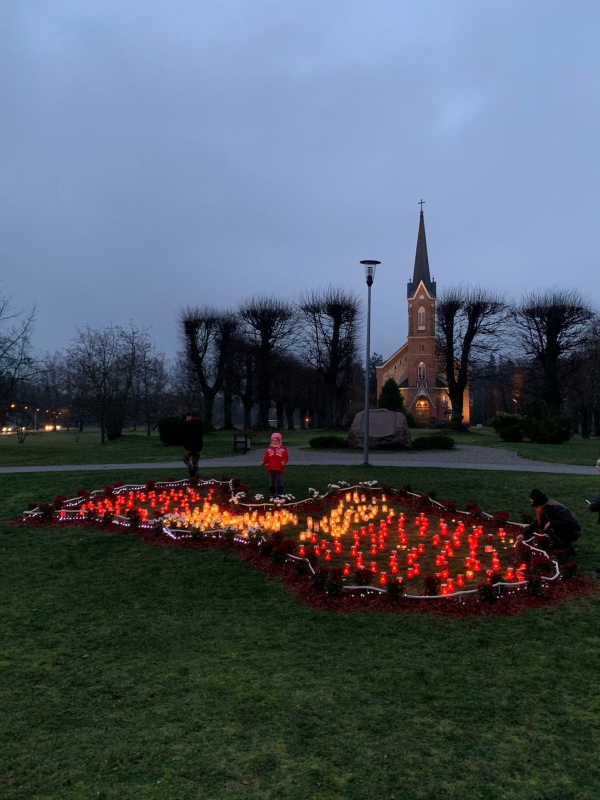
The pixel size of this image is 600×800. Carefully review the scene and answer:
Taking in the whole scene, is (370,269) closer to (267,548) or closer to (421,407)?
(267,548)

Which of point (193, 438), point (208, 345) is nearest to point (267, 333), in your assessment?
point (208, 345)

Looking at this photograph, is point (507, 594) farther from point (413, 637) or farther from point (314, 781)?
point (314, 781)

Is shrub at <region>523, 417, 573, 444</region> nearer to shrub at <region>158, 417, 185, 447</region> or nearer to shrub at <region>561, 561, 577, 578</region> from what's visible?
shrub at <region>158, 417, 185, 447</region>

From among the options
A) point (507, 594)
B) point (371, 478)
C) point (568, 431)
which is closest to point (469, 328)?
point (568, 431)

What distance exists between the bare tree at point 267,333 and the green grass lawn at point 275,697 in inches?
1784

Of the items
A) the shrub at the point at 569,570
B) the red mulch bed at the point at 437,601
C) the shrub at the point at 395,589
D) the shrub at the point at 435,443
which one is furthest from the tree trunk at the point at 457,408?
the shrub at the point at 395,589

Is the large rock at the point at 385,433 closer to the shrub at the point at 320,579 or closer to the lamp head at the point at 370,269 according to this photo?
the lamp head at the point at 370,269

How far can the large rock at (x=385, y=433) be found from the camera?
29.8m

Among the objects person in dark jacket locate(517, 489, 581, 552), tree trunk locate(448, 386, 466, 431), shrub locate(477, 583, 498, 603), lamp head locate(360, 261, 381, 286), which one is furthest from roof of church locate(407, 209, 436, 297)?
shrub locate(477, 583, 498, 603)

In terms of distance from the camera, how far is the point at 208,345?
5441cm

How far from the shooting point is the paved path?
21.4 meters

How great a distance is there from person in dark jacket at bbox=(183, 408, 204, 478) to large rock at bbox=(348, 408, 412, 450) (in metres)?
13.5

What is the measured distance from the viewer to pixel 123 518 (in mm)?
12984

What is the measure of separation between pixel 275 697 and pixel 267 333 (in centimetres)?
4929
